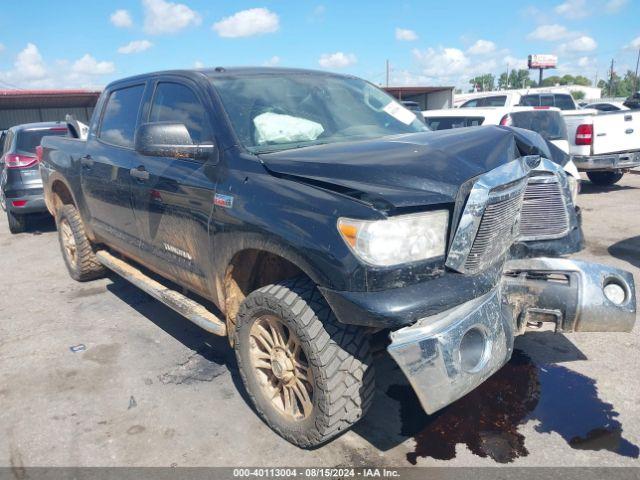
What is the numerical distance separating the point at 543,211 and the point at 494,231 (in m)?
0.78

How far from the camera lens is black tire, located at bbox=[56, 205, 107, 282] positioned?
5.31m

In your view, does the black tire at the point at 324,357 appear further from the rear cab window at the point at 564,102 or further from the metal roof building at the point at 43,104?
the metal roof building at the point at 43,104

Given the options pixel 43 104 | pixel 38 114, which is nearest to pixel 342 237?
pixel 43 104

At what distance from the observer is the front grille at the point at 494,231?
95.0 inches

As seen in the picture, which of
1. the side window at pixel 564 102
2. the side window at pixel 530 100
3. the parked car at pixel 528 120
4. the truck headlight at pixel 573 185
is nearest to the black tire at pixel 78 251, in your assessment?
the truck headlight at pixel 573 185

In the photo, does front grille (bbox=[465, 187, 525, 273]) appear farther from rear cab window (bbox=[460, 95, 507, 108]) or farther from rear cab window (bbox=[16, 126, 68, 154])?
rear cab window (bbox=[460, 95, 507, 108])

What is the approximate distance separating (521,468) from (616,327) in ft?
3.16

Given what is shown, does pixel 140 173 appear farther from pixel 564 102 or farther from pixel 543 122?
pixel 564 102

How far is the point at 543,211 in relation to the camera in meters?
3.10

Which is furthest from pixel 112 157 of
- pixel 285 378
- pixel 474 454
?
pixel 474 454

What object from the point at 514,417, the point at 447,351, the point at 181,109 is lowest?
the point at 514,417

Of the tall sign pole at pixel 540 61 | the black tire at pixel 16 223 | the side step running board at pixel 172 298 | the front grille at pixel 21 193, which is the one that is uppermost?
the tall sign pole at pixel 540 61

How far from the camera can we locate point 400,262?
2254mm

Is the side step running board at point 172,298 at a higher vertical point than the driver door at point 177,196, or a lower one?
lower
